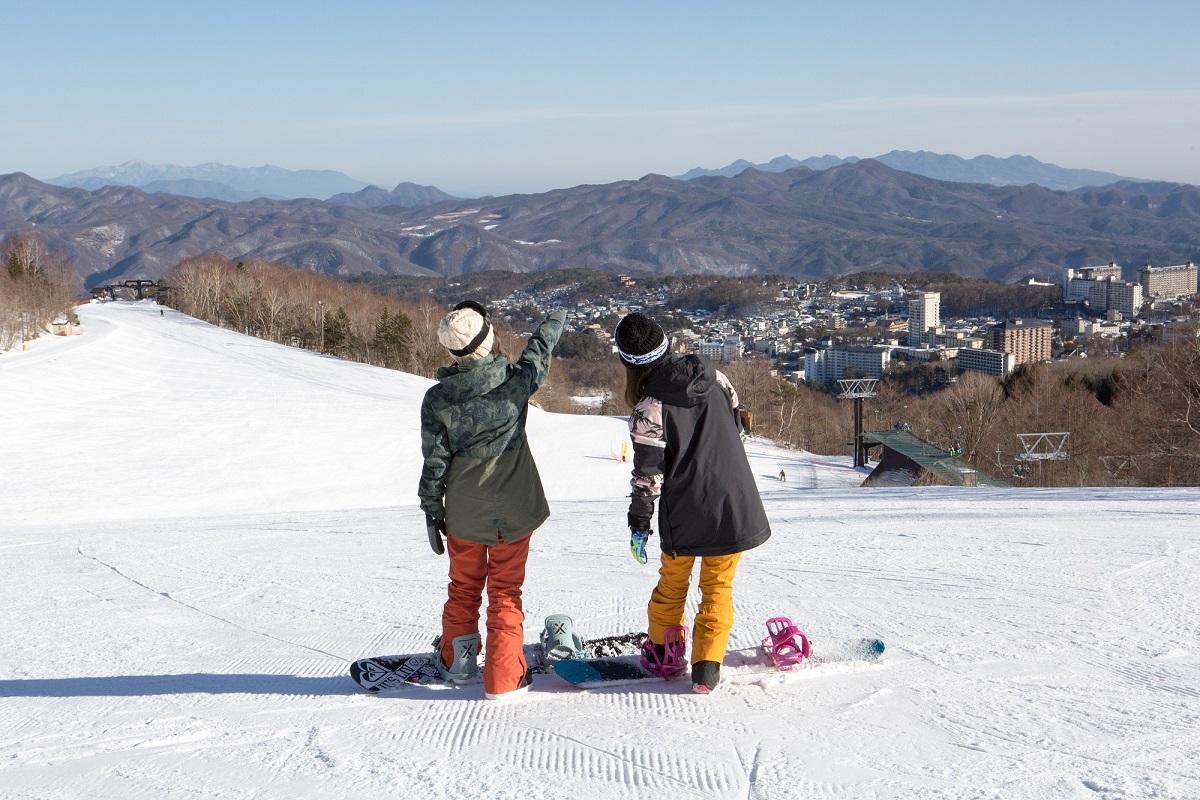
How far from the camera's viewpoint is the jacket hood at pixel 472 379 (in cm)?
386

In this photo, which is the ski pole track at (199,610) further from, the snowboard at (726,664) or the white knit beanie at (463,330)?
the white knit beanie at (463,330)

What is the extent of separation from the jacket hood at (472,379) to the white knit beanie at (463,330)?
1.3 inches

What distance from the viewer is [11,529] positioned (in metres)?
10.6

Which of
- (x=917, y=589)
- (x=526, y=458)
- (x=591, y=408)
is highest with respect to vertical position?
(x=526, y=458)

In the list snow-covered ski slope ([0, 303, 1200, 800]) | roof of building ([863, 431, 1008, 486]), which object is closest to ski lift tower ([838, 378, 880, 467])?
roof of building ([863, 431, 1008, 486])

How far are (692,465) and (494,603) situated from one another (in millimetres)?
1001

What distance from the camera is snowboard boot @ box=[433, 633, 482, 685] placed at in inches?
159

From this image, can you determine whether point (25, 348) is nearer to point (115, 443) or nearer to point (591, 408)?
point (115, 443)

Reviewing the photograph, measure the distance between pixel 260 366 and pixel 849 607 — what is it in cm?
2975

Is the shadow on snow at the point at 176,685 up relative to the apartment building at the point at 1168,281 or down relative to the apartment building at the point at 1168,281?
down

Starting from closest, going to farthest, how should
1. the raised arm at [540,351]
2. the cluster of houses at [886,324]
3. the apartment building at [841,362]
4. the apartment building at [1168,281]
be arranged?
the raised arm at [540,351] < the apartment building at [841,362] < the cluster of houses at [886,324] < the apartment building at [1168,281]

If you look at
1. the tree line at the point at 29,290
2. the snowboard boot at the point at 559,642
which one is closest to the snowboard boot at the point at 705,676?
the snowboard boot at the point at 559,642

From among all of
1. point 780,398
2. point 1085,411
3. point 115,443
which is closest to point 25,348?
point 115,443

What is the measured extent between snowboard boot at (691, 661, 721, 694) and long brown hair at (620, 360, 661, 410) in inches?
42.3
